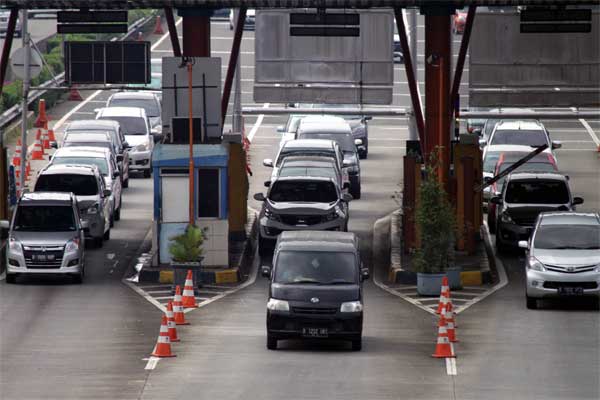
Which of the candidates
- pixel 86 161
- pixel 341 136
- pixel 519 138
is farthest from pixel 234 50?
pixel 519 138

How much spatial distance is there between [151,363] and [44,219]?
425 inches

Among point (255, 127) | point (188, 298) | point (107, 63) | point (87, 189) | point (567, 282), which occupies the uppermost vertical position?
point (107, 63)

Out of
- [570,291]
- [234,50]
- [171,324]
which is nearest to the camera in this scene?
[171,324]

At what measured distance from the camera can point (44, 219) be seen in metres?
36.3

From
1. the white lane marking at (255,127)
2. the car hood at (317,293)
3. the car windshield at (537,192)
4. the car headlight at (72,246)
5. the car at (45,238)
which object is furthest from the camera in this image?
the white lane marking at (255,127)

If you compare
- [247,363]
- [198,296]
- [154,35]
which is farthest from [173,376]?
[154,35]

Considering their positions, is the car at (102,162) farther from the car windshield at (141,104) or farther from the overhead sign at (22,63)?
the car windshield at (141,104)

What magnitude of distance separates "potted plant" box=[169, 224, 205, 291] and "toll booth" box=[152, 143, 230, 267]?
6.53ft

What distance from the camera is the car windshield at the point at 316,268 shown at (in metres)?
28.0

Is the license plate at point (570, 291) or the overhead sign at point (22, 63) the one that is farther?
the overhead sign at point (22, 63)

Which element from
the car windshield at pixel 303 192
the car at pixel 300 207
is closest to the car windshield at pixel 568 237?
the car at pixel 300 207

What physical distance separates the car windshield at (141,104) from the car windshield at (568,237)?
2793cm

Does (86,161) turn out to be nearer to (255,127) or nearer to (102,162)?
(102,162)

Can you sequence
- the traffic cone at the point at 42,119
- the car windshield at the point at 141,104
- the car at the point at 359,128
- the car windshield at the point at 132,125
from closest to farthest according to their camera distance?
the car windshield at the point at 132,125, the car at the point at 359,128, the traffic cone at the point at 42,119, the car windshield at the point at 141,104
